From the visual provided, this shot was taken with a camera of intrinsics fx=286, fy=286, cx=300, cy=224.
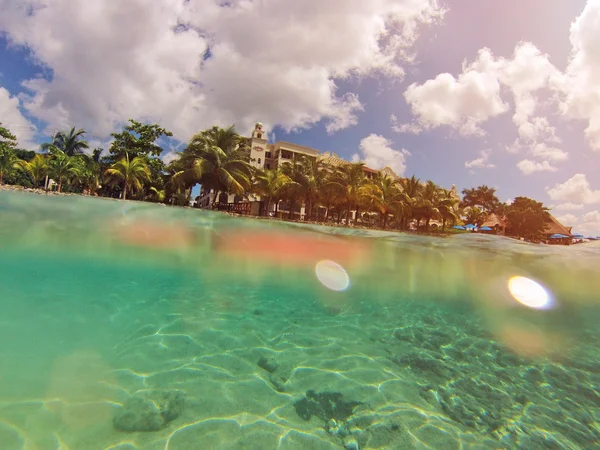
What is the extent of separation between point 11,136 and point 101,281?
39.9 metres

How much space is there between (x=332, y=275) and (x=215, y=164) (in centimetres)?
2269

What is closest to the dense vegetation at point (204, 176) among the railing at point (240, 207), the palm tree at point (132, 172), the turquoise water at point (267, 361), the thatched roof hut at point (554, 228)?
the palm tree at point (132, 172)

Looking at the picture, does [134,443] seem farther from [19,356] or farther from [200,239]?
[200,239]

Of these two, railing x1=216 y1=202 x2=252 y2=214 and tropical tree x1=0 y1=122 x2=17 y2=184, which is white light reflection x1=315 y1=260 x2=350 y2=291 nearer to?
railing x1=216 y1=202 x2=252 y2=214

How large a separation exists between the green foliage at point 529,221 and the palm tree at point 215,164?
164ft

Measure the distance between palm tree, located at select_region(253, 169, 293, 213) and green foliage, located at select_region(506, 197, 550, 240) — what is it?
1782 inches

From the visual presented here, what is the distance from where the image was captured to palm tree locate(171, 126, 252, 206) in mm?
32406

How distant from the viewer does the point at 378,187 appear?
3775 centimetres

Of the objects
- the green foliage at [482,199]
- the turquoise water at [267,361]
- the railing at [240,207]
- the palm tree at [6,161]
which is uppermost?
the green foliage at [482,199]

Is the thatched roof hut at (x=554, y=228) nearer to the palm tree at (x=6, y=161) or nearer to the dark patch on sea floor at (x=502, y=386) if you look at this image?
the dark patch on sea floor at (x=502, y=386)

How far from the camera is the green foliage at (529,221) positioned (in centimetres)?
5109

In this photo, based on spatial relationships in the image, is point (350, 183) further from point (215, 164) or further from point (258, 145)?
point (258, 145)

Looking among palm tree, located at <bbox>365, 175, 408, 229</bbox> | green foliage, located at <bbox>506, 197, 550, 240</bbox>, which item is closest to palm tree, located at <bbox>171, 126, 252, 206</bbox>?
palm tree, located at <bbox>365, 175, 408, 229</bbox>

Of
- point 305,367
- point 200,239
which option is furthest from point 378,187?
point 305,367
